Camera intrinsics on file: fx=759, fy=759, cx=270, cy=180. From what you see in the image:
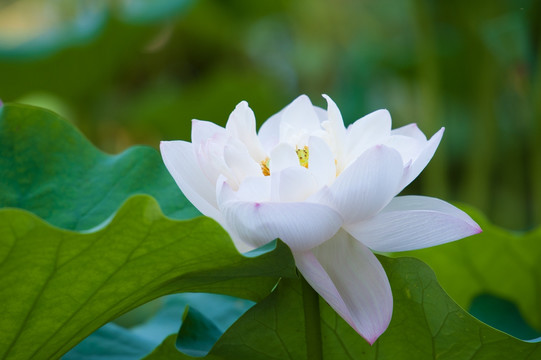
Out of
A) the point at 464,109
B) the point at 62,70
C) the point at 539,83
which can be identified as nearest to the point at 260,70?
the point at 464,109

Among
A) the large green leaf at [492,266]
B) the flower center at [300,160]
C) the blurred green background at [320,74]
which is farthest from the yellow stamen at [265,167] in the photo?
the blurred green background at [320,74]

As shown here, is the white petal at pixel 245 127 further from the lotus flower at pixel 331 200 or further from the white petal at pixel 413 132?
the white petal at pixel 413 132

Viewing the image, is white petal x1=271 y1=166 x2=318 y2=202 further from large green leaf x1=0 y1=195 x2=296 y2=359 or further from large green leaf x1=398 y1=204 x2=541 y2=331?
large green leaf x1=398 y1=204 x2=541 y2=331

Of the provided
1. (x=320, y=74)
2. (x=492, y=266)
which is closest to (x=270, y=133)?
(x=492, y=266)

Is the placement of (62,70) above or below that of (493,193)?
above

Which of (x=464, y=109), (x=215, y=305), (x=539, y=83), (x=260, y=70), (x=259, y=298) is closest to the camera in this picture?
(x=259, y=298)

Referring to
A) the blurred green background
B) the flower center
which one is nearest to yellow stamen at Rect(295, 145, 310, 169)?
the flower center

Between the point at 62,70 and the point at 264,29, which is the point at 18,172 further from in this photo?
the point at 264,29

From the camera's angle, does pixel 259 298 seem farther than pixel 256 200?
Yes
